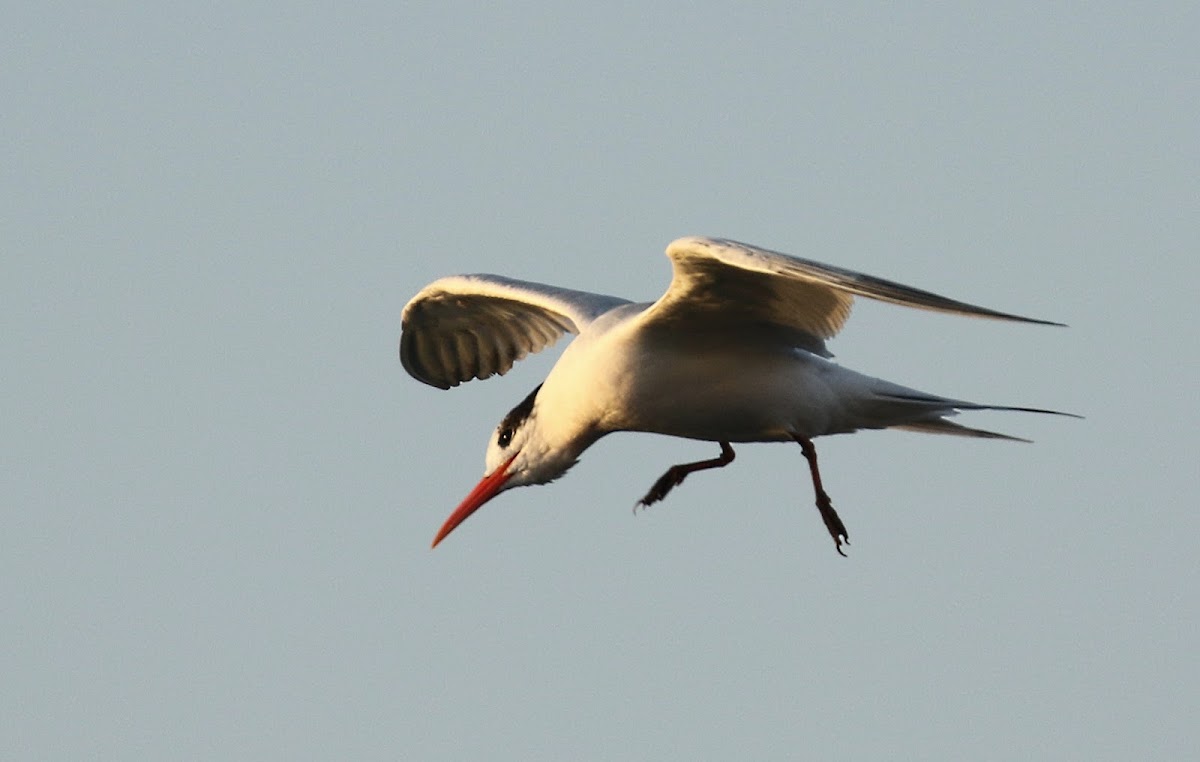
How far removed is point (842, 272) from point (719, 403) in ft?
6.60

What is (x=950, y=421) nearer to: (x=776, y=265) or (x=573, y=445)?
(x=573, y=445)

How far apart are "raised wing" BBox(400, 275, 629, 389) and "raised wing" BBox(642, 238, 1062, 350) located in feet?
7.17

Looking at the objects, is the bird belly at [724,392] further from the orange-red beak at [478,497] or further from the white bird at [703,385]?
the orange-red beak at [478,497]

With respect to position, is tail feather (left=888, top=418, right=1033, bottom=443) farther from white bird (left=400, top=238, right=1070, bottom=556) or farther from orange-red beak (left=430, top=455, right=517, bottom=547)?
orange-red beak (left=430, top=455, right=517, bottom=547)

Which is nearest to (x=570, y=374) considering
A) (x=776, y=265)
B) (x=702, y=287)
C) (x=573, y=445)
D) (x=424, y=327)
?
(x=573, y=445)

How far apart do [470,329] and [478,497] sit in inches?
81.1

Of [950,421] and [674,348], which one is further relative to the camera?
[950,421]

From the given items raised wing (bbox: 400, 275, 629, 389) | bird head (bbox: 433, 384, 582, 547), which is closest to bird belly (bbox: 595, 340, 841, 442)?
bird head (bbox: 433, 384, 582, 547)

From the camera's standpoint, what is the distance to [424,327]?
1247 cm

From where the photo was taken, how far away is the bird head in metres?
10.2

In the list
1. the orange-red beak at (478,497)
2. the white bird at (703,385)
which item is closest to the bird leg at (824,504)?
the white bird at (703,385)

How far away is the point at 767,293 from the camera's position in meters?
9.16

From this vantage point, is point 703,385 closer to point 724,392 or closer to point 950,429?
point 724,392

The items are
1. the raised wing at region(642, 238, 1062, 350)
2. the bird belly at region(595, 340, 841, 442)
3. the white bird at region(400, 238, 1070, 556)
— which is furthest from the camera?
the bird belly at region(595, 340, 841, 442)
